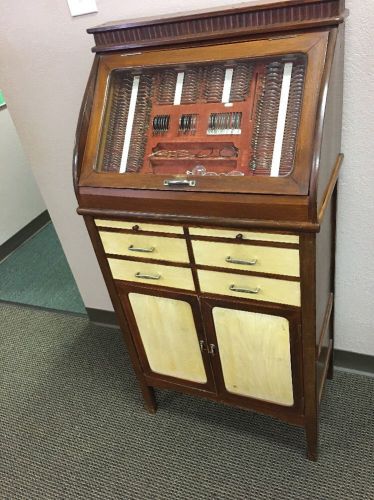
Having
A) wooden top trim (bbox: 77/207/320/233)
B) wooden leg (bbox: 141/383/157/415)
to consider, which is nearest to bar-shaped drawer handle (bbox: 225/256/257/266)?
wooden top trim (bbox: 77/207/320/233)

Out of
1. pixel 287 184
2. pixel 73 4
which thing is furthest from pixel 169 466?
pixel 73 4

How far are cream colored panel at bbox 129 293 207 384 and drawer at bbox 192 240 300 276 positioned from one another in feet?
0.73

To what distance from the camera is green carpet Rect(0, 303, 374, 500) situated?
1426mm

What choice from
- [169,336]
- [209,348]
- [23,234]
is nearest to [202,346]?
[209,348]

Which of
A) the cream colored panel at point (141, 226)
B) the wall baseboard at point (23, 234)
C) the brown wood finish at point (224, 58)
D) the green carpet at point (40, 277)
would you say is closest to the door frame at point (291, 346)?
the cream colored panel at point (141, 226)

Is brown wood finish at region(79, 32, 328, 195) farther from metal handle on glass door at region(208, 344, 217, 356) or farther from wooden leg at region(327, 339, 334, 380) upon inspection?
wooden leg at region(327, 339, 334, 380)

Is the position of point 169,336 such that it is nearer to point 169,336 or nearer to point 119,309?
point 169,336

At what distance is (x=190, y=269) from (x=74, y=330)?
1.25 m

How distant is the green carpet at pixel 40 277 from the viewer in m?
2.48

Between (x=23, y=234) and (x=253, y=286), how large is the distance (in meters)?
2.44

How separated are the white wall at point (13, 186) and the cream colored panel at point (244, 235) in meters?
2.25

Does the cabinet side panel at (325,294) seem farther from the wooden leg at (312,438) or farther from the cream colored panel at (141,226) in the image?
the cream colored panel at (141,226)

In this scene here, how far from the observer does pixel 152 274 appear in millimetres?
1290

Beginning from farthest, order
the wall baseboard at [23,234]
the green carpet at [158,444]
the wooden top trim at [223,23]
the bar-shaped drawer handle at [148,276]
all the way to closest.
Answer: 1. the wall baseboard at [23,234]
2. the green carpet at [158,444]
3. the bar-shaped drawer handle at [148,276]
4. the wooden top trim at [223,23]
